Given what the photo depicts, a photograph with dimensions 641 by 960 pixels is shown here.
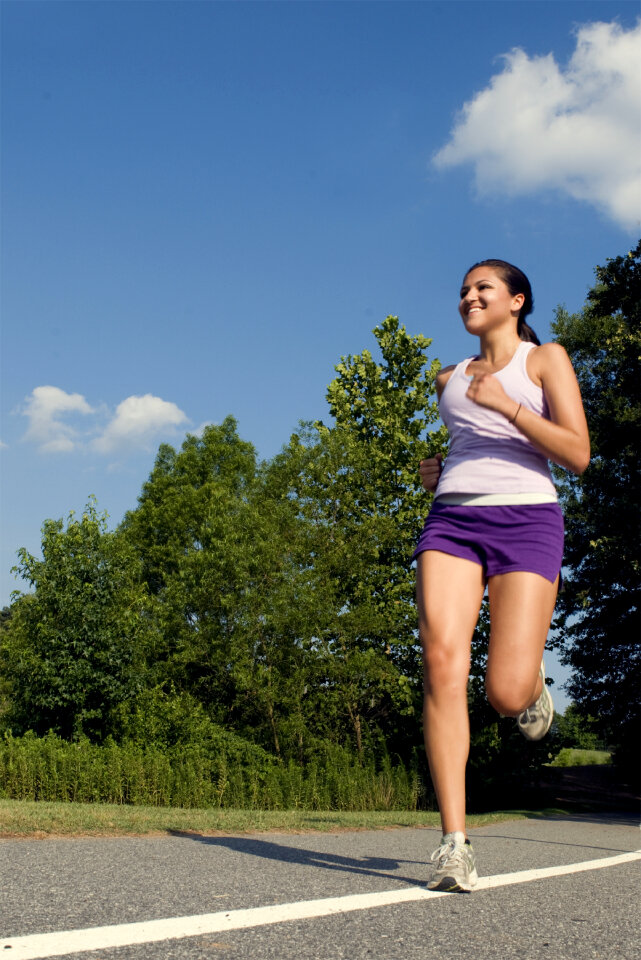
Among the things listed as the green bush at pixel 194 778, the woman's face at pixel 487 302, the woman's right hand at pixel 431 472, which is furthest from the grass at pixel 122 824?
the green bush at pixel 194 778

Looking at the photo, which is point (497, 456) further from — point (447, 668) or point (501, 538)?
point (447, 668)

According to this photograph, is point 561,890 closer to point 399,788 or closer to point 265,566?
point 399,788

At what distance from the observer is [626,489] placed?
18594mm

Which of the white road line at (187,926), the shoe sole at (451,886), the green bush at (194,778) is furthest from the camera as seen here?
the green bush at (194,778)

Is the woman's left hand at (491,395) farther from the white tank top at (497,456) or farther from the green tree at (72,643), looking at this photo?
the green tree at (72,643)

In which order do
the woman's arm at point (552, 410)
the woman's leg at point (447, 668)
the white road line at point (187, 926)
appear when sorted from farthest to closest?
the woman's arm at point (552, 410) → the woman's leg at point (447, 668) → the white road line at point (187, 926)

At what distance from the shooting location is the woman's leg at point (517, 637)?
3359 mm

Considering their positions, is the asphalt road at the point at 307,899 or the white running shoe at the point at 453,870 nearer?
the asphalt road at the point at 307,899

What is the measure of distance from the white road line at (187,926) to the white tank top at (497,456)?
150 cm

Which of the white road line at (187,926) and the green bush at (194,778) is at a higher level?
the white road line at (187,926)

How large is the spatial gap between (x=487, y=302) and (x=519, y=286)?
0.58 feet

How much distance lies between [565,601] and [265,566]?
8.02 m

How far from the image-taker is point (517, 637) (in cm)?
336

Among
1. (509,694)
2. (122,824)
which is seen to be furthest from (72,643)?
(509,694)
